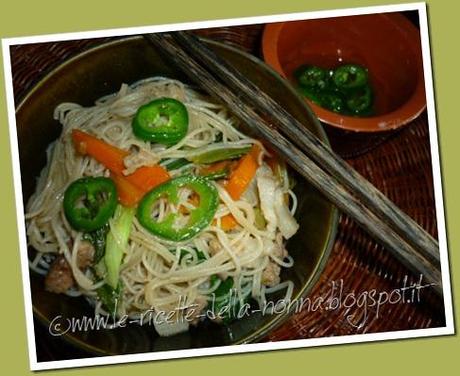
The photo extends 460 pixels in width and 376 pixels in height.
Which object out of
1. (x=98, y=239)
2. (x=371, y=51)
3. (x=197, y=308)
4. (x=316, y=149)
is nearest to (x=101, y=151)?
(x=98, y=239)

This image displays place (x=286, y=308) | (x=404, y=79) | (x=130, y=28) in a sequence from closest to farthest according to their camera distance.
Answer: (x=286, y=308), (x=130, y=28), (x=404, y=79)

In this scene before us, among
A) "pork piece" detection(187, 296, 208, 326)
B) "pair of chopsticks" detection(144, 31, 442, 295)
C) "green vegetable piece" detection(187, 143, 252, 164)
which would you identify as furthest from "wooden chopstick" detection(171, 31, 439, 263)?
"pork piece" detection(187, 296, 208, 326)

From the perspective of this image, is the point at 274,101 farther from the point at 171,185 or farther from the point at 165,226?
the point at 165,226

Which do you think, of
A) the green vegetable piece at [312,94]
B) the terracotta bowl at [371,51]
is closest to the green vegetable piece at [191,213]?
the terracotta bowl at [371,51]

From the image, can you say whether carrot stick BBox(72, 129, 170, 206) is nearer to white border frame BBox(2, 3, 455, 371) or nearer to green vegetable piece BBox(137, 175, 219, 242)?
green vegetable piece BBox(137, 175, 219, 242)

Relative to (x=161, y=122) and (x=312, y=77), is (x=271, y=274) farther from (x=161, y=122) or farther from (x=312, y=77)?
(x=312, y=77)

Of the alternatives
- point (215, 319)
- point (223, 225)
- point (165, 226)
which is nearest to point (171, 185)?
point (165, 226)
